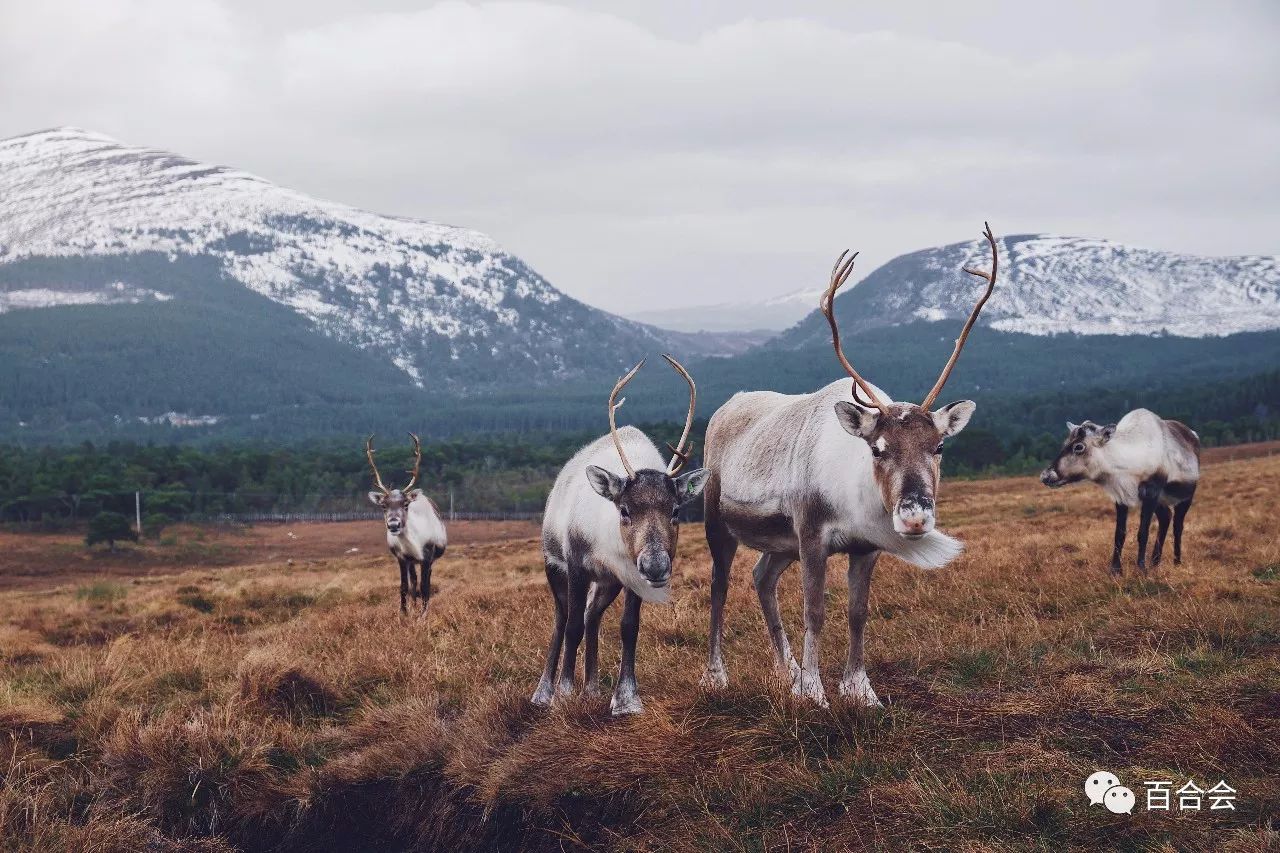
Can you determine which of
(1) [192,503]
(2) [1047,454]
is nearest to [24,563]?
(1) [192,503]

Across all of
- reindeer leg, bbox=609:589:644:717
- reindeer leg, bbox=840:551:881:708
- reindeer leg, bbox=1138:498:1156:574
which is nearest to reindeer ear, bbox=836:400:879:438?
reindeer leg, bbox=840:551:881:708

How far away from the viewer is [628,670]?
26.1 ft

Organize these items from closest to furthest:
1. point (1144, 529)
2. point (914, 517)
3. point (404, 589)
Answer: point (914, 517)
point (1144, 529)
point (404, 589)

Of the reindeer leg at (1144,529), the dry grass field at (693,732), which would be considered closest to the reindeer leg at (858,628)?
the dry grass field at (693,732)

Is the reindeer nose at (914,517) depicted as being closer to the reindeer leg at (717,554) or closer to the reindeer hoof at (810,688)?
the reindeer hoof at (810,688)

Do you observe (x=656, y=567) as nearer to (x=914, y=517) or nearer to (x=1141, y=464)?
(x=914, y=517)

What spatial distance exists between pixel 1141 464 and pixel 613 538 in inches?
417

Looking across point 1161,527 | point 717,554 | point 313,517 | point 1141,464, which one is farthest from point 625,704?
point 313,517

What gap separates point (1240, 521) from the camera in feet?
57.2

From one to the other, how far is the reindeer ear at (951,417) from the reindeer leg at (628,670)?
2611mm

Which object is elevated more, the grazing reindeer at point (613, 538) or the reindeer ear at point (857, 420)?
the reindeer ear at point (857, 420)

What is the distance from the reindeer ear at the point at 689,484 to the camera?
790 centimetres

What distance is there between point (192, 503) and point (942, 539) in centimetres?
8131

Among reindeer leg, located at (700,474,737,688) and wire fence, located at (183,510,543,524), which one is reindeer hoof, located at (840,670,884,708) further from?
wire fence, located at (183,510,543,524)
